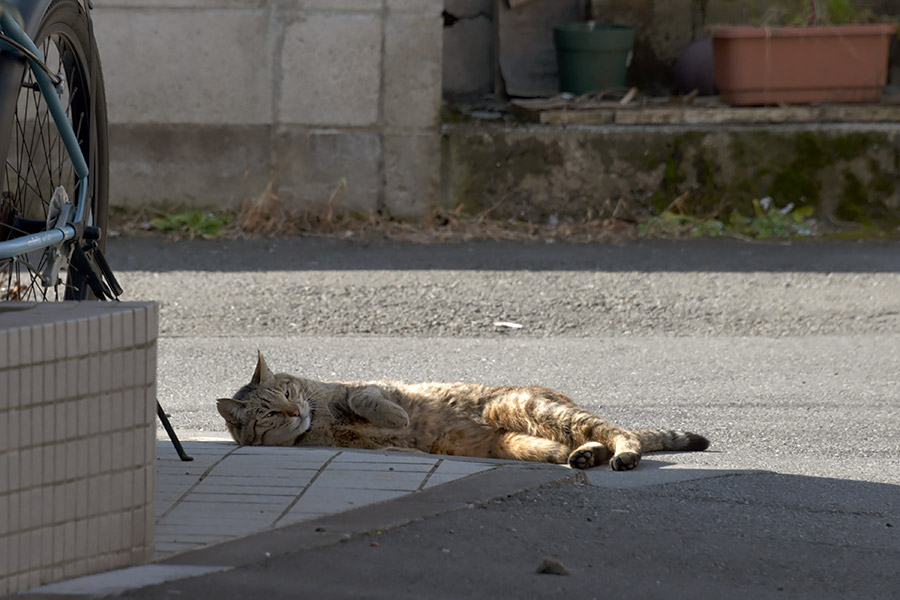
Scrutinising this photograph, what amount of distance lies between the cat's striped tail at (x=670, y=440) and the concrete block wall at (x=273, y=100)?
215 inches

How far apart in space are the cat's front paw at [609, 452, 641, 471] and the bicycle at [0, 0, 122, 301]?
195 cm

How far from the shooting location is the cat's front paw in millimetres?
4492

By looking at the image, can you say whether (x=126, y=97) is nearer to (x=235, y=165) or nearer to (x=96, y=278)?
(x=235, y=165)

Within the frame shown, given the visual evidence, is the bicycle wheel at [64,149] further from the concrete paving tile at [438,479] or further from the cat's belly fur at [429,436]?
the concrete paving tile at [438,479]

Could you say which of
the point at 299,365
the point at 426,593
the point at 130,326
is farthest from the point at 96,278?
the point at 299,365

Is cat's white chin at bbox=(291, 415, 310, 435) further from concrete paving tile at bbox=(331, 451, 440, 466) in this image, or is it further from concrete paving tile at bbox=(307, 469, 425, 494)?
concrete paving tile at bbox=(307, 469, 425, 494)

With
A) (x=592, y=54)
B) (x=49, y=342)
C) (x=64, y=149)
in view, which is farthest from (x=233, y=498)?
(x=592, y=54)

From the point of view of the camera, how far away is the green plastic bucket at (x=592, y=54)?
1030 centimetres

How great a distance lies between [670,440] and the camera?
15.8ft

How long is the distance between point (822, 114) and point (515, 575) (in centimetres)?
786

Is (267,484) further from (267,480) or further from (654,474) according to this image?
(654,474)

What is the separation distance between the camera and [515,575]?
3.10 m

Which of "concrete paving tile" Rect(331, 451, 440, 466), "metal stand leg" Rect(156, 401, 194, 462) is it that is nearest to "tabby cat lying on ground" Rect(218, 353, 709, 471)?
"concrete paving tile" Rect(331, 451, 440, 466)

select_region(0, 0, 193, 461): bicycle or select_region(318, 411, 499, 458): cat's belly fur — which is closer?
select_region(0, 0, 193, 461): bicycle
